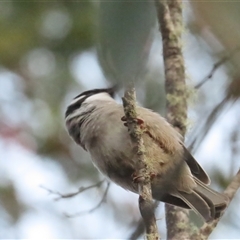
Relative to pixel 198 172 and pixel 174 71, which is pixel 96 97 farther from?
pixel 198 172

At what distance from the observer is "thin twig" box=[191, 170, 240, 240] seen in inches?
77.2

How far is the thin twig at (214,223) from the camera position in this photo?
1.96 m

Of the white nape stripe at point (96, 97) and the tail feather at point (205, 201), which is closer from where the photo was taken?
the tail feather at point (205, 201)

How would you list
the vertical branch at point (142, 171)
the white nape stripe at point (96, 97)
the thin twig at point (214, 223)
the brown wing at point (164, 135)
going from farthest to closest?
the white nape stripe at point (96, 97), the brown wing at point (164, 135), the thin twig at point (214, 223), the vertical branch at point (142, 171)

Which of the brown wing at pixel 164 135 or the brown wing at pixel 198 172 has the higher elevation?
the brown wing at pixel 164 135

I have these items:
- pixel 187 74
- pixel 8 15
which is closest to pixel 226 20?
pixel 8 15

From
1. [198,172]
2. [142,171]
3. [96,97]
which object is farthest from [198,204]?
[96,97]

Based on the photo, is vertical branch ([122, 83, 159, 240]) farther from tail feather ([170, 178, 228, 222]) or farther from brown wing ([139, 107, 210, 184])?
brown wing ([139, 107, 210, 184])

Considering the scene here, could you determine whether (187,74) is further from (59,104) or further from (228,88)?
(228,88)

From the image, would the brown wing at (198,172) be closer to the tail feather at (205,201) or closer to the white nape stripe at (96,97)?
the tail feather at (205,201)

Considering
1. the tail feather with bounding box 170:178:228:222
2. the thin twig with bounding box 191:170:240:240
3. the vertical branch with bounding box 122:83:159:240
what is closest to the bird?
the tail feather with bounding box 170:178:228:222

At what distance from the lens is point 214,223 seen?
207cm

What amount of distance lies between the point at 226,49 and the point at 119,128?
73.0 inches

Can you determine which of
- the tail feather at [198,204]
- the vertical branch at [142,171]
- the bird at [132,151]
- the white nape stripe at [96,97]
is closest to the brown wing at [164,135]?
the bird at [132,151]
